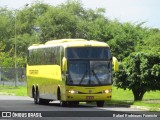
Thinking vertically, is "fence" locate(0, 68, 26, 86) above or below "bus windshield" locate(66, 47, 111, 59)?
below

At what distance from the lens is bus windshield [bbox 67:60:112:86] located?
1233 inches

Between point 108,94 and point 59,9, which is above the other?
point 59,9

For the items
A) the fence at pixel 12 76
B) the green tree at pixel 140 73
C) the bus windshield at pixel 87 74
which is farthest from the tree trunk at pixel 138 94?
the fence at pixel 12 76

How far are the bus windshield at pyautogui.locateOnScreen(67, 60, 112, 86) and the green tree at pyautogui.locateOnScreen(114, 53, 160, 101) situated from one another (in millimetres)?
5592

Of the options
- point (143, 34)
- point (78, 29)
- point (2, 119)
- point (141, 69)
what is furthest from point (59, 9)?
point (2, 119)

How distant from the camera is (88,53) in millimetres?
31906

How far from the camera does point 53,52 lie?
111 feet

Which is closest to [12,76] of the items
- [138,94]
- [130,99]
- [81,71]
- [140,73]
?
[130,99]

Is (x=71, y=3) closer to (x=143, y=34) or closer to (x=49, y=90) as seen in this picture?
(x=143, y=34)

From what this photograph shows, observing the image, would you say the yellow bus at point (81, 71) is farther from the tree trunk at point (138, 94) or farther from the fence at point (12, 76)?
the fence at point (12, 76)

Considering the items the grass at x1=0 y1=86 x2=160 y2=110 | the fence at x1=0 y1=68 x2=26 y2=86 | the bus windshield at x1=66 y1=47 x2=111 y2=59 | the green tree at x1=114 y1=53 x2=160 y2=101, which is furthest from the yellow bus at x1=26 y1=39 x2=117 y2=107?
the fence at x1=0 y1=68 x2=26 y2=86

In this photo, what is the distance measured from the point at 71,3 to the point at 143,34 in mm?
34750

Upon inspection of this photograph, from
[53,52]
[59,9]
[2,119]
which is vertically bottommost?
[2,119]

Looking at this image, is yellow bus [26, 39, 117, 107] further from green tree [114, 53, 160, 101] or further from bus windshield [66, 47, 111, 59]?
green tree [114, 53, 160, 101]
